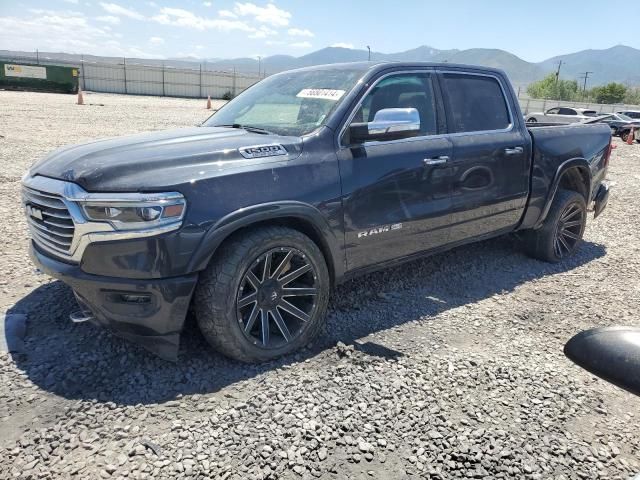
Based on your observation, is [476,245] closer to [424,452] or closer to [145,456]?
[424,452]

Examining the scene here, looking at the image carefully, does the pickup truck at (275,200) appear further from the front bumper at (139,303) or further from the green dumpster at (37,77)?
the green dumpster at (37,77)

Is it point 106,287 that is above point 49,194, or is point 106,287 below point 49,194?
below

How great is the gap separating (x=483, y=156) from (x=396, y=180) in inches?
44.8

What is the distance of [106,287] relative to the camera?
281cm

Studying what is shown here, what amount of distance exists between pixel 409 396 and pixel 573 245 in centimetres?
383

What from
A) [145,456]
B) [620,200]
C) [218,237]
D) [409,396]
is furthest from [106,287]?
[620,200]

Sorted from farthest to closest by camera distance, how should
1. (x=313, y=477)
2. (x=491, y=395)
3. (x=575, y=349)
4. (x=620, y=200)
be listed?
(x=620, y=200)
(x=491, y=395)
(x=313, y=477)
(x=575, y=349)

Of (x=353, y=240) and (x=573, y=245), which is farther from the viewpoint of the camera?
(x=573, y=245)

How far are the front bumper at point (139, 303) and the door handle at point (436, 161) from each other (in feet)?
6.69

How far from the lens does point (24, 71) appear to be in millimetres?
34688

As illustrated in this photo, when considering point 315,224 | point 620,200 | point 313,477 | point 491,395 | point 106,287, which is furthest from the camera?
point 620,200

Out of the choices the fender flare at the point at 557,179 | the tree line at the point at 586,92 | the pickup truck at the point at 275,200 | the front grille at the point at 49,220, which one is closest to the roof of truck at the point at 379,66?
the pickup truck at the point at 275,200

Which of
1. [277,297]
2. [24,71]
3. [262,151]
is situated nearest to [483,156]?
[262,151]

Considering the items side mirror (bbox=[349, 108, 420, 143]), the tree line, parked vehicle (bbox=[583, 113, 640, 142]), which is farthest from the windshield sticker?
the tree line
